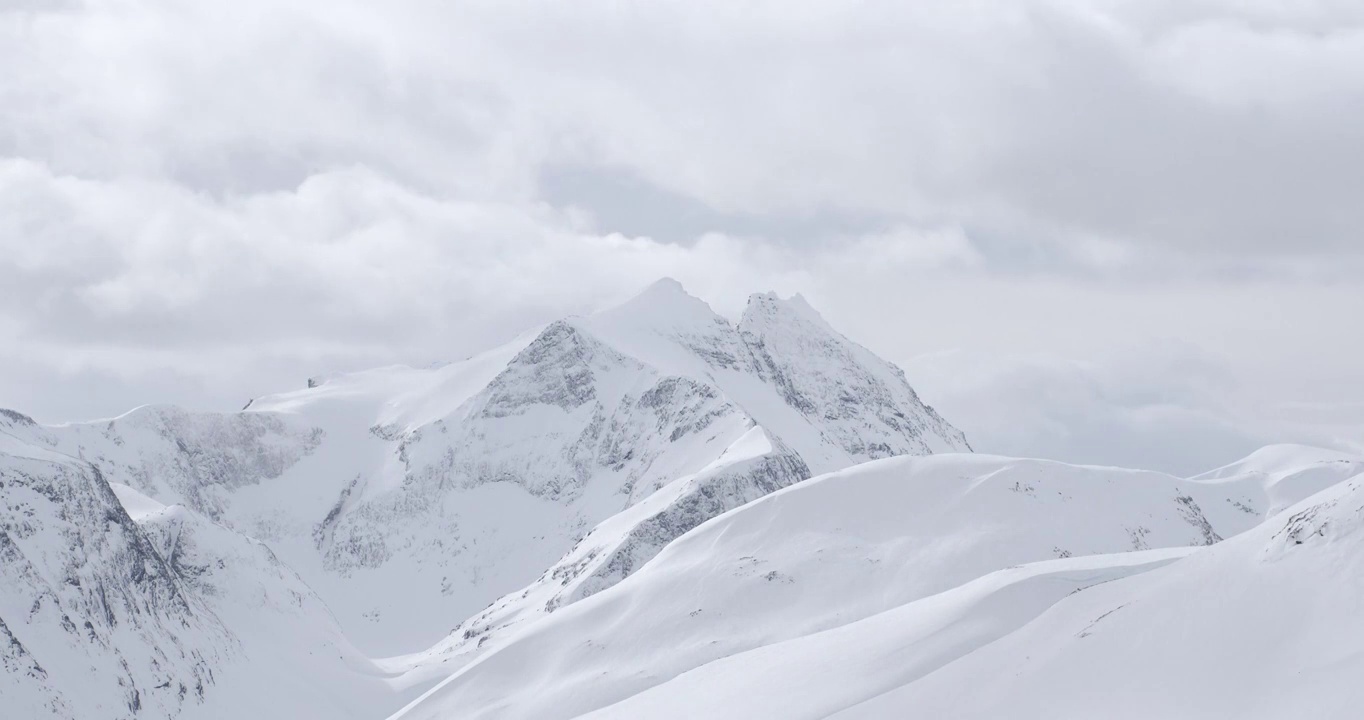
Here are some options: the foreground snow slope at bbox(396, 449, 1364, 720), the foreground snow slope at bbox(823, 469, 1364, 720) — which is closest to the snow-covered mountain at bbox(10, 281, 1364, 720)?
the foreground snow slope at bbox(823, 469, 1364, 720)

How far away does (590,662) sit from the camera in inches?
3748

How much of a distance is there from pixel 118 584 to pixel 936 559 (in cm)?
8671

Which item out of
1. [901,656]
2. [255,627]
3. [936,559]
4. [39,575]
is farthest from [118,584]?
[901,656]

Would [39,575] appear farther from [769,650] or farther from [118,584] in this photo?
[769,650]

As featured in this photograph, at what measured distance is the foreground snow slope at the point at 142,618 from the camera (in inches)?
4823

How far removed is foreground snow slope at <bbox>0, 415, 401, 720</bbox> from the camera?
122 meters

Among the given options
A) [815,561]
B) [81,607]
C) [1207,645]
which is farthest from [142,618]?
[1207,645]

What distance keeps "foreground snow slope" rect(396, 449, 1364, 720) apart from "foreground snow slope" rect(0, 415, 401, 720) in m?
44.6

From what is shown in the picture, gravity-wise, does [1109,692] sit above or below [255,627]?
below

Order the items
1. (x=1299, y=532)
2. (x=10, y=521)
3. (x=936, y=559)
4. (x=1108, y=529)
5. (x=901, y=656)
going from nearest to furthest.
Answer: (x=1299, y=532), (x=901, y=656), (x=936, y=559), (x=1108, y=529), (x=10, y=521)

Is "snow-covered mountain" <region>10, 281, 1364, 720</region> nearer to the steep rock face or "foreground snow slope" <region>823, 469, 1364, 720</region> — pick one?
"foreground snow slope" <region>823, 469, 1364, 720</region>

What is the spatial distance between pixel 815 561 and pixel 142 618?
256 ft

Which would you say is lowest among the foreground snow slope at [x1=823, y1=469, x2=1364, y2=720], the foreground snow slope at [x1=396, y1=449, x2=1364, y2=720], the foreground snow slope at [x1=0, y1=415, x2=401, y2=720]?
the foreground snow slope at [x1=823, y1=469, x2=1364, y2=720]

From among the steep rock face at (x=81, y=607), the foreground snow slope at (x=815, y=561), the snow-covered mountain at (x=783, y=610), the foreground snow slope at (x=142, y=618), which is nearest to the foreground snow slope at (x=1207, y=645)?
the snow-covered mountain at (x=783, y=610)
